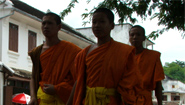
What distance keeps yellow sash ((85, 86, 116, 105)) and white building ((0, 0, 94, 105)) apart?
14.7m

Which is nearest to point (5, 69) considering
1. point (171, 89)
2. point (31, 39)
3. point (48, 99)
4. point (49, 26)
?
point (31, 39)

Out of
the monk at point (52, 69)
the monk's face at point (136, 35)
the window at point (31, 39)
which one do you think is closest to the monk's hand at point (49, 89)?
the monk at point (52, 69)

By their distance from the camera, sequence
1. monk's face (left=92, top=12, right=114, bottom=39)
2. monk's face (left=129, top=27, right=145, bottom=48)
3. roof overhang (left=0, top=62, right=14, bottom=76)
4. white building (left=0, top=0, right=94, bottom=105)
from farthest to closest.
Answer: white building (left=0, top=0, right=94, bottom=105) → roof overhang (left=0, top=62, right=14, bottom=76) → monk's face (left=129, top=27, right=145, bottom=48) → monk's face (left=92, top=12, right=114, bottom=39)

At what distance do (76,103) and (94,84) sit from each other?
34 centimetres

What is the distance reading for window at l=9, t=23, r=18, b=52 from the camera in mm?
19556

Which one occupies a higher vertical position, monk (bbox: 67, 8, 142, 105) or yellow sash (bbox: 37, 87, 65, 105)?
monk (bbox: 67, 8, 142, 105)

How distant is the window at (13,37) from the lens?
1956 cm

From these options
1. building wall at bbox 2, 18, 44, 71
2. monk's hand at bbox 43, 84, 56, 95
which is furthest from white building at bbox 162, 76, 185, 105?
monk's hand at bbox 43, 84, 56, 95

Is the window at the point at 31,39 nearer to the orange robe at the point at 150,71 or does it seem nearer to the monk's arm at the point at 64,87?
the orange robe at the point at 150,71

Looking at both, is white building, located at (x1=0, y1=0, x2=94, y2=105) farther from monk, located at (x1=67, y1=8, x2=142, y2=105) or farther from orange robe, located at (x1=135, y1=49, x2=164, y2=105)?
monk, located at (x1=67, y1=8, x2=142, y2=105)

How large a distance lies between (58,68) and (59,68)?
1cm

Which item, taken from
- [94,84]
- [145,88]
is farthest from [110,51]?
[145,88]

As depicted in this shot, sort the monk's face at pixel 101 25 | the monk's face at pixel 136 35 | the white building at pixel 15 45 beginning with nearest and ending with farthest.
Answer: the monk's face at pixel 101 25
the monk's face at pixel 136 35
the white building at pixel 15 45

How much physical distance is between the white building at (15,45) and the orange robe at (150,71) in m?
13.3
